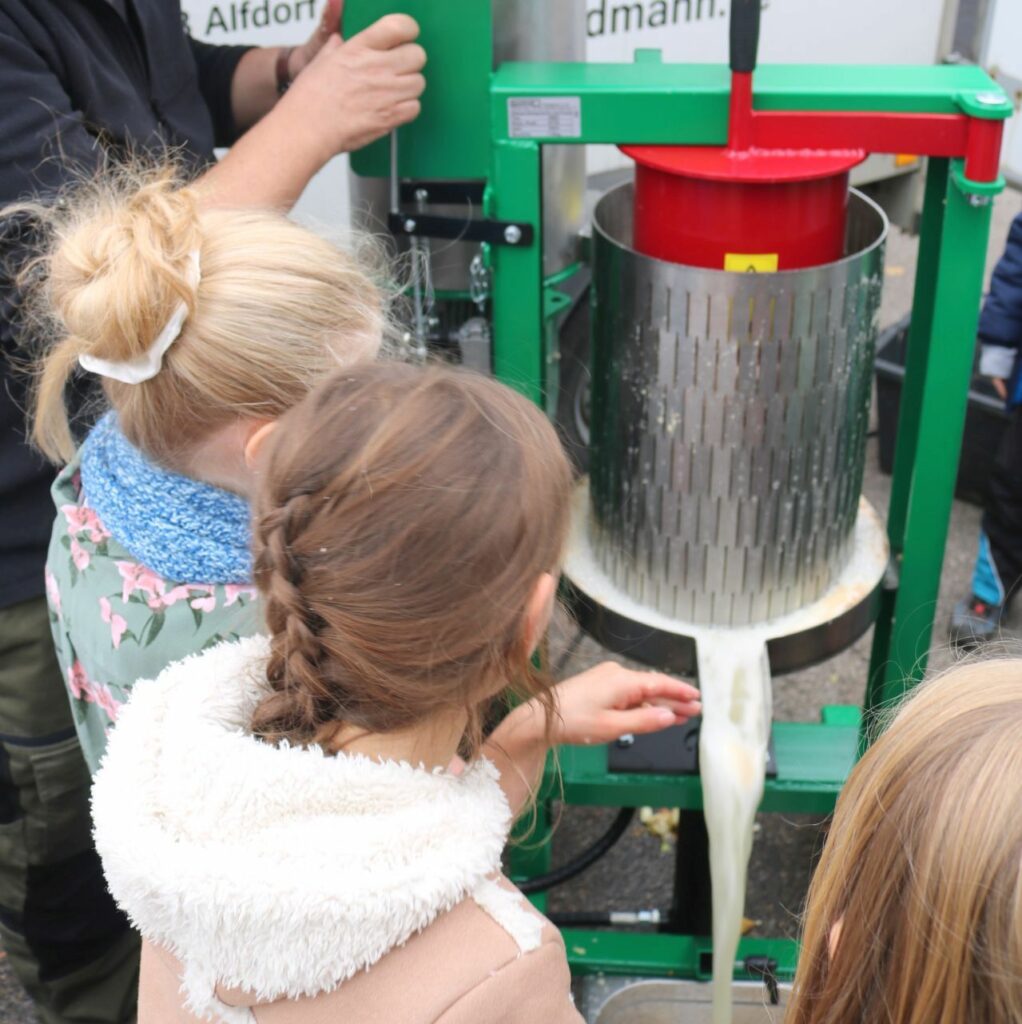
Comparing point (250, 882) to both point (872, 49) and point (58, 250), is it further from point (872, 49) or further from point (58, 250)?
point (872, 49)

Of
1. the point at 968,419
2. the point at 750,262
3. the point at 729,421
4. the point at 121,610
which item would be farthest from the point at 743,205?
the point at 968,419

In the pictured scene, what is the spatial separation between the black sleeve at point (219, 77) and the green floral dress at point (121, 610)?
874 mm

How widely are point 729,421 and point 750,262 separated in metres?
0.18

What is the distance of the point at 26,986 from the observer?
1901mm

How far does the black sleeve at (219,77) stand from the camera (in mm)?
2008

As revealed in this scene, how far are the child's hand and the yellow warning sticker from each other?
48 centimetres

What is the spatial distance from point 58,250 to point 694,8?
2.46 meters

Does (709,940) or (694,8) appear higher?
(694,8)

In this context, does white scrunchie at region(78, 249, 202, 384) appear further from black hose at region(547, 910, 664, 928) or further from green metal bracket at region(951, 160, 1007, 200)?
black hose at region(547, 910, 664, 928)

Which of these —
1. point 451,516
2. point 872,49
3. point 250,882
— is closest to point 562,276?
point 451,516

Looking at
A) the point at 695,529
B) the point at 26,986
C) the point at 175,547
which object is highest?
the point at 175,547

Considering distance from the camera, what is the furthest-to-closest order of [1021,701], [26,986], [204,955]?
1. [26,986]
2. [204,955]
3. [1021,701]

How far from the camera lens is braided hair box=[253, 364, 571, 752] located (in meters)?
0.96

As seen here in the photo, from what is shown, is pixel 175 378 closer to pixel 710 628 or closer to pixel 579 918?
pixel 710 628
